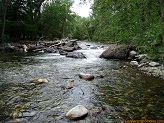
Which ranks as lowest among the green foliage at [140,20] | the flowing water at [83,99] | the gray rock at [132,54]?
the flowing water at [83,99]

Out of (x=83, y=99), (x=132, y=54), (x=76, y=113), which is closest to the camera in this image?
(x=76, y=113)

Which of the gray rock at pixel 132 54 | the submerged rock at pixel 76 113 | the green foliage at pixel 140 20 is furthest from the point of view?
the gray rock at pixel 132 54

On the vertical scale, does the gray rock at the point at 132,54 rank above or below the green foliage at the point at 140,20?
below

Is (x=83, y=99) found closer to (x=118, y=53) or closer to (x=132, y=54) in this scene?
(x=118, y=53)

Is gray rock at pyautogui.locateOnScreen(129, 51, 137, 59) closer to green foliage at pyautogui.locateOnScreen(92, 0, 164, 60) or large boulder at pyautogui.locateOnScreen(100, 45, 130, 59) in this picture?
large boulder at pyautogui.locateOnScreen(100, 45, 130, 59)

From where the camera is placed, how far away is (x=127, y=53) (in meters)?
15.7

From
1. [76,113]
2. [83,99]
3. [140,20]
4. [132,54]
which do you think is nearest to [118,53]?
[132,54]

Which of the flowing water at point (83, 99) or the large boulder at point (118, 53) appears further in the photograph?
the large boulder at point (118, 53)

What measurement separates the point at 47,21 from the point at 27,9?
336 inches

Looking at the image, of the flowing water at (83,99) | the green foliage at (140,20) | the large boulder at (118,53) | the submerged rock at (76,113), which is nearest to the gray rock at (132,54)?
the large boulder at (118,53)

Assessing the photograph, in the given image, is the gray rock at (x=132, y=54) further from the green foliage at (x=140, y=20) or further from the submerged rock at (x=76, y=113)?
the submerged rock at (x=76, y=113)

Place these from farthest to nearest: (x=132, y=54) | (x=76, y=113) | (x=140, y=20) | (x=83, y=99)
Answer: (x=132, y=54) < (x=140, y=20) < (x=83, y=99) < (x=76, y=113)

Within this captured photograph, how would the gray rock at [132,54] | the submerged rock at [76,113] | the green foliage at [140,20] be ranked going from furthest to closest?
the gray rock at [132,54] < the green foliage at [140,20] < the submerged rock at [76,113]

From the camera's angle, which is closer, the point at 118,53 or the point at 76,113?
the point at 76,113
